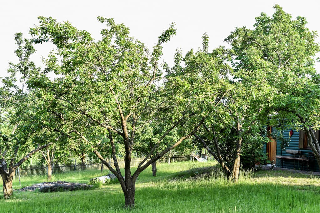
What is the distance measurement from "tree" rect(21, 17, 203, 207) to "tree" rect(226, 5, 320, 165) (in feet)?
9.61

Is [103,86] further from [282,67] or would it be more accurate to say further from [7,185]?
[7,185]

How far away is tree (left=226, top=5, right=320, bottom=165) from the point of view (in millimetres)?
10391

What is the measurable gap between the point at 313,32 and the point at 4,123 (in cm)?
2002

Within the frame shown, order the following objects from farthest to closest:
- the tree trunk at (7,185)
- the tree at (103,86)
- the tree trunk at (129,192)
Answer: the tree trunk at (7,185)
the tree trunk at (129,192)
the tree at (103,86)

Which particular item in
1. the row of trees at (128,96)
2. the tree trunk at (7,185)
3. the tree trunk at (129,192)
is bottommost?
the tree trunk at (7,185)

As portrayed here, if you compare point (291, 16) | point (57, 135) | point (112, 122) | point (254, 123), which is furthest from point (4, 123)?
point (291, 16)

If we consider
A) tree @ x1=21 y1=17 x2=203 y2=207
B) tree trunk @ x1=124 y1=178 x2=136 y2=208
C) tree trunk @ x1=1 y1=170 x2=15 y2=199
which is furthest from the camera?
tree trunk @ x1=1 y1=170 x2=15 y2=199

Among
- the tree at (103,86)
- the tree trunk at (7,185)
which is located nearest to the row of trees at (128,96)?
the tree at (103,86)

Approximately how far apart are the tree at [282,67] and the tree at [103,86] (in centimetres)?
293

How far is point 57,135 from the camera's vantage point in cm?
1130

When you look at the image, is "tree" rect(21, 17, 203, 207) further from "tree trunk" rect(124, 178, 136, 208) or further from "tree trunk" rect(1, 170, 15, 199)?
"tree trunk" rect(1, 170, 15, 199)

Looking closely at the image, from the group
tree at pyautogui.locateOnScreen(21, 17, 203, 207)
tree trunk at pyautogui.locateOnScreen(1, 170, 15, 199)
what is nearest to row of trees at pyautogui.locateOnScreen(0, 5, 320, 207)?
tree at pyautogui.locateOnScreen(21, 17, 203, 207)

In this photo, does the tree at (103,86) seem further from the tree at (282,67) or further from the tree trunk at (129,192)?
the tree at (282,67)

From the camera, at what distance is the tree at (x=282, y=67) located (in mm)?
10391
